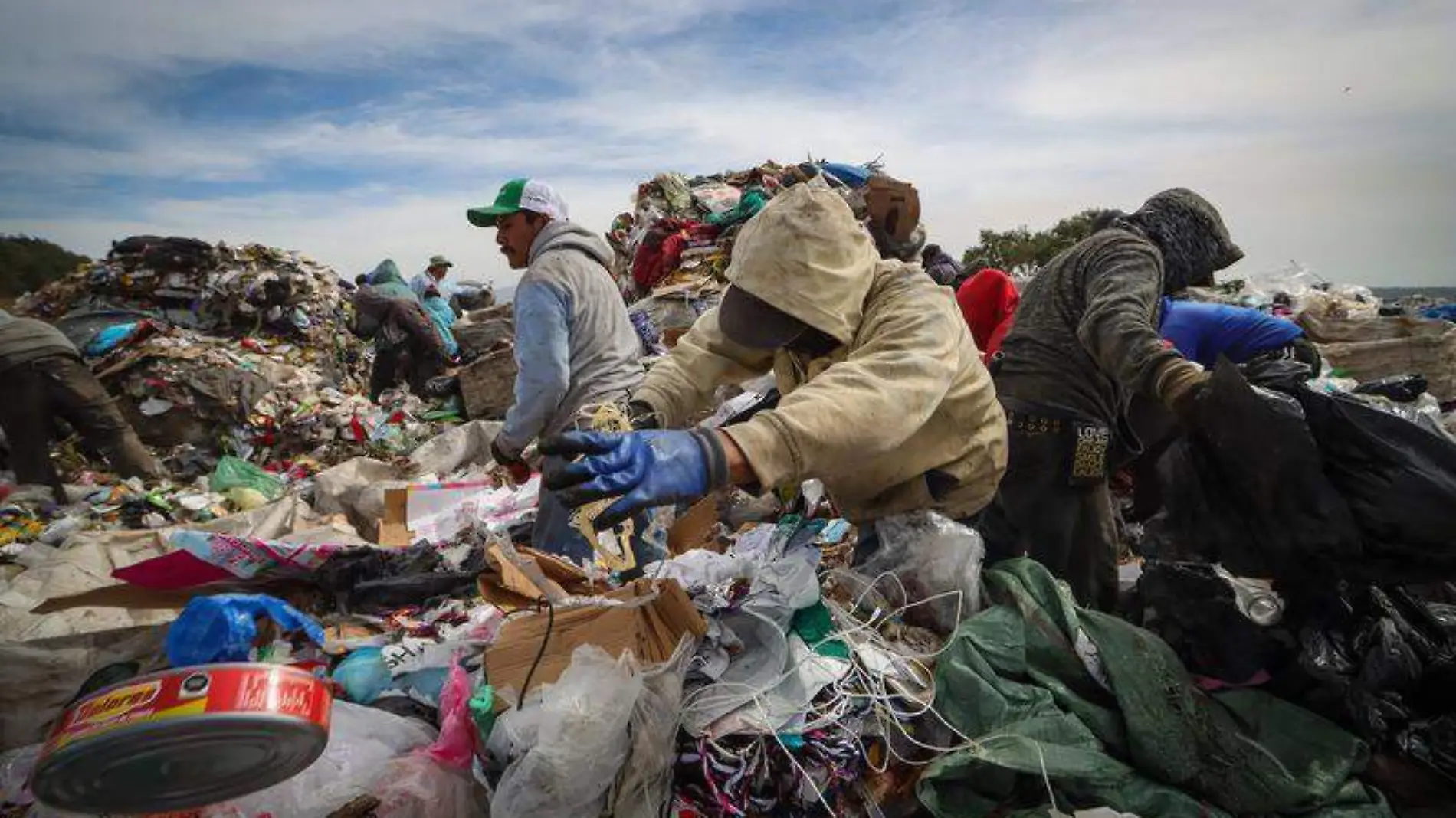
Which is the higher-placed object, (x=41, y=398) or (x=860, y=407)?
(x=860, y=407)

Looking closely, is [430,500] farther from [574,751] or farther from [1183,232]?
[1183,232]

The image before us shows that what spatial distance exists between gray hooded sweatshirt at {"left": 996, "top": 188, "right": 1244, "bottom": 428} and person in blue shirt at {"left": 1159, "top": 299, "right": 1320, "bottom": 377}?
297 millimetres

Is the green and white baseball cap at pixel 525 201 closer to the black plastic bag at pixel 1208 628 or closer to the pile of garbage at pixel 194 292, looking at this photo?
the black plastic bag at pixel 1208 628

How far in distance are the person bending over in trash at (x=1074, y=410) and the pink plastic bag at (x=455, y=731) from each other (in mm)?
1828

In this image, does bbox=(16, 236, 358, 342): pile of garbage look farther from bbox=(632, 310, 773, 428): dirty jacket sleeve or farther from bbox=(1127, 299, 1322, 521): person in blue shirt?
bbox=(1127, 299, 1322, 521): person in blue shirt

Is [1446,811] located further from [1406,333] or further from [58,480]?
[58,480]

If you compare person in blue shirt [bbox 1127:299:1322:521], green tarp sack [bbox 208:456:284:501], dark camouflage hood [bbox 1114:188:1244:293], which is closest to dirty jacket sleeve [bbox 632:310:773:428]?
dark camouflage hood [bbox 1114:188:1244:293]

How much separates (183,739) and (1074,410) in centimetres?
248

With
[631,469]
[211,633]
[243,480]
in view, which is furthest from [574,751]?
[243,480]

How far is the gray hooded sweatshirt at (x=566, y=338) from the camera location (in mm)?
2914

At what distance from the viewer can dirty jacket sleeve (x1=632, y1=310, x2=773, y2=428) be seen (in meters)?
2.02

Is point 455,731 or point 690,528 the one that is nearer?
point 455,731

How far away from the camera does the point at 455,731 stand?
1.48 meters

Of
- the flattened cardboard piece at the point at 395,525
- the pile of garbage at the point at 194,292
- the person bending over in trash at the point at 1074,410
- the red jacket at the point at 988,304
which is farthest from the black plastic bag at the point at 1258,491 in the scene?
the pile of garbage at the point at 194,292
